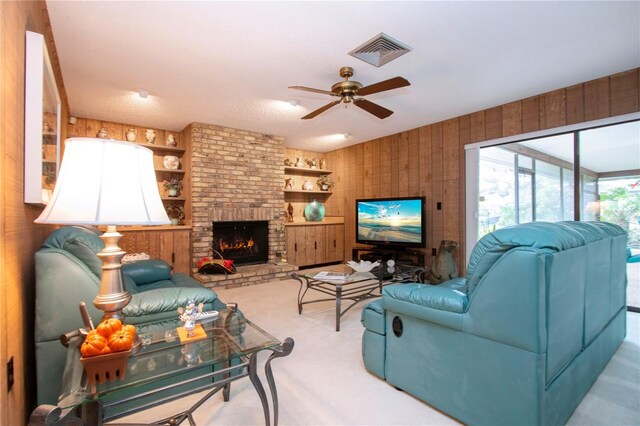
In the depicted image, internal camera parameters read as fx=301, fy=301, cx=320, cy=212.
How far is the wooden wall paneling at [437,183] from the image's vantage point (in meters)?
4.80

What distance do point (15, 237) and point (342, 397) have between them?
1841 mm

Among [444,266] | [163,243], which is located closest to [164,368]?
[163,243]

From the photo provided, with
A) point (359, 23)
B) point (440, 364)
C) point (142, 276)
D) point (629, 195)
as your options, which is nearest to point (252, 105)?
point (359, 23)

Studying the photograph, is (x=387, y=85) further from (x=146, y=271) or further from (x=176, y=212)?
(x=176, y=212)

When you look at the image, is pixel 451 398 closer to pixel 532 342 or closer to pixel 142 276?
pixel 532 342

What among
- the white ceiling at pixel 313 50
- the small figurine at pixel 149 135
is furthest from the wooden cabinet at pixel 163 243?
the white ceiling at pixel 313 50

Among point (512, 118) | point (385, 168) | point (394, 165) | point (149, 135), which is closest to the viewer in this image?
point (512, 118)

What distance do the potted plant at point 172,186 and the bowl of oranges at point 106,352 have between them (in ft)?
14.0

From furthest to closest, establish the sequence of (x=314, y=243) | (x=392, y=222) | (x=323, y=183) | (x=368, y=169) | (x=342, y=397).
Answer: (x=323, y=183)
(x=314, y=243)
(x=368, y=169)
(x=392, y=222)
(x=342, y=397)

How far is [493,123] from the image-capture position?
419cm

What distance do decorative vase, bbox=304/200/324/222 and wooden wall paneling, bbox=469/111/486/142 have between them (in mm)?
3194

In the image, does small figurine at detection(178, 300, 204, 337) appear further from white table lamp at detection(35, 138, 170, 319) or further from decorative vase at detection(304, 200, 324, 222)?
decorative vase at detection(304, 200, 324, 222)

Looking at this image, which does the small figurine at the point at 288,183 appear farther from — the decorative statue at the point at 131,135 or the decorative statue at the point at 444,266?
the decorative statue at the point at 444,266

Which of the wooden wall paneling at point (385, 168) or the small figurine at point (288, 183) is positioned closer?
the wooden wall paneling at point (385, 168)
